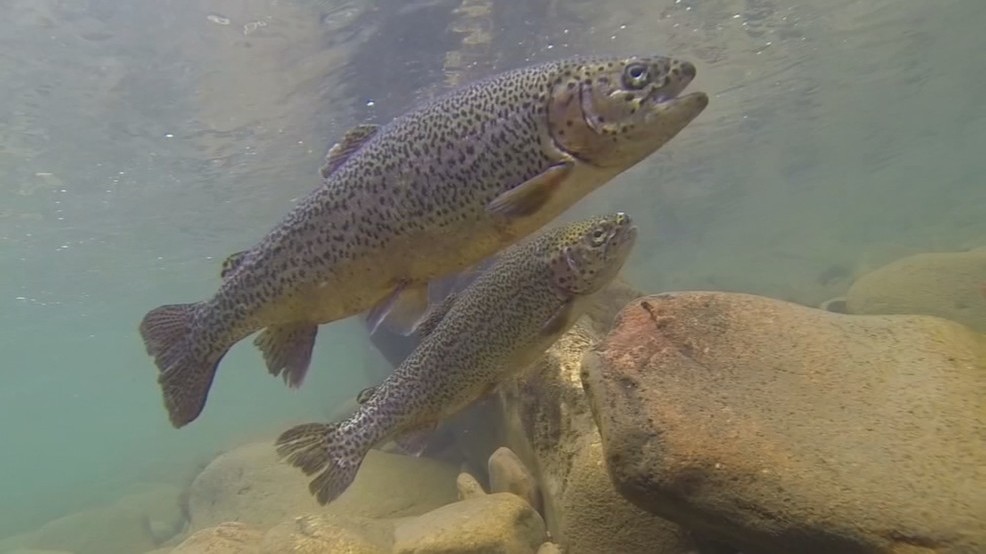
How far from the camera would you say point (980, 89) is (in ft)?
123

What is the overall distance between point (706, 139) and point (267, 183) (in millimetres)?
19356

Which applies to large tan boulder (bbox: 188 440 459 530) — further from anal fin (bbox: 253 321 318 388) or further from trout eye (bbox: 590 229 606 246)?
trout eye (bbox: 590 229 606 246)

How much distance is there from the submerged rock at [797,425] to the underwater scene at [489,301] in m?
0.01

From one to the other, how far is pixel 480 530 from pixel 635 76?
9.49ft

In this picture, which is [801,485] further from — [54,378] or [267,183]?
[54,378]

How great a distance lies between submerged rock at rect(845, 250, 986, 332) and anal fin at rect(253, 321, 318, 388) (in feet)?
23.9

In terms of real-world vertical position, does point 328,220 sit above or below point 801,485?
above

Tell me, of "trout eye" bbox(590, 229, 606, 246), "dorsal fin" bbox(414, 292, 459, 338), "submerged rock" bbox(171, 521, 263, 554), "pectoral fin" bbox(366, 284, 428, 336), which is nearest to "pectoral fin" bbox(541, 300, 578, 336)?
"trout eye" bbox(590, 229, 606, 246)

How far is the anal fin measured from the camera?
332 cm

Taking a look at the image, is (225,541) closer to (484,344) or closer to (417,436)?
(417,436)

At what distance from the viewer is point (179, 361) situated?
Result: 345 cm

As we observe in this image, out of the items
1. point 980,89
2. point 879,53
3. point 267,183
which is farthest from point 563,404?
point 980,89

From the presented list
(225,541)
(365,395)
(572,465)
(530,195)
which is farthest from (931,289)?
(225,541)

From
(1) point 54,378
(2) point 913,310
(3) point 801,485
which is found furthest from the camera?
(1) point 54,378
